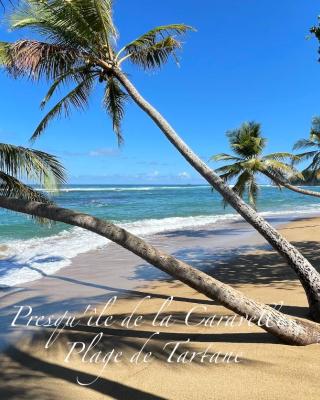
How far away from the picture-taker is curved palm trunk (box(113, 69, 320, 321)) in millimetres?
5656

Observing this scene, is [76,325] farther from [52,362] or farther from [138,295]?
[138,295]

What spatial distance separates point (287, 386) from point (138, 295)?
440cm

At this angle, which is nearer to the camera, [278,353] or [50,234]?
[278,353]

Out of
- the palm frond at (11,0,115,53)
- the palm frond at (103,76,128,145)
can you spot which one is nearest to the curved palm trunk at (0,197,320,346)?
the palm frond at (11,0,115,53)

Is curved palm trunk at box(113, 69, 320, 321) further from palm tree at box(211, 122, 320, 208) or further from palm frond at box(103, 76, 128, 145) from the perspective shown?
Answer: palm tree at box(211, 122, 320, 208)

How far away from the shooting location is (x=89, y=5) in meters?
6.71

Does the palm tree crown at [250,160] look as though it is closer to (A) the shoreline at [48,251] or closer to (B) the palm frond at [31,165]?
(A) the shoreline at [48,251]

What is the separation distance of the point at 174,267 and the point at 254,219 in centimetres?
219

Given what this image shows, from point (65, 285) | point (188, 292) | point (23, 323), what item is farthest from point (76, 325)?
point (65, 285)

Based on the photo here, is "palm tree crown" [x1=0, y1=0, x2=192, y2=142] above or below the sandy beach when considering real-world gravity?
above

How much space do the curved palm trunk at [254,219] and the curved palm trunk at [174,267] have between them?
1239 millimetres

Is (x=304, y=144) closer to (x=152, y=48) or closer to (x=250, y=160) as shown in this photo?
(x=250, y=160)

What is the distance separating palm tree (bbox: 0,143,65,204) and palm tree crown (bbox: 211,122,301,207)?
1183 centimetres

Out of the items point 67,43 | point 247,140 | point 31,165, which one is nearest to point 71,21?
point 67,43
